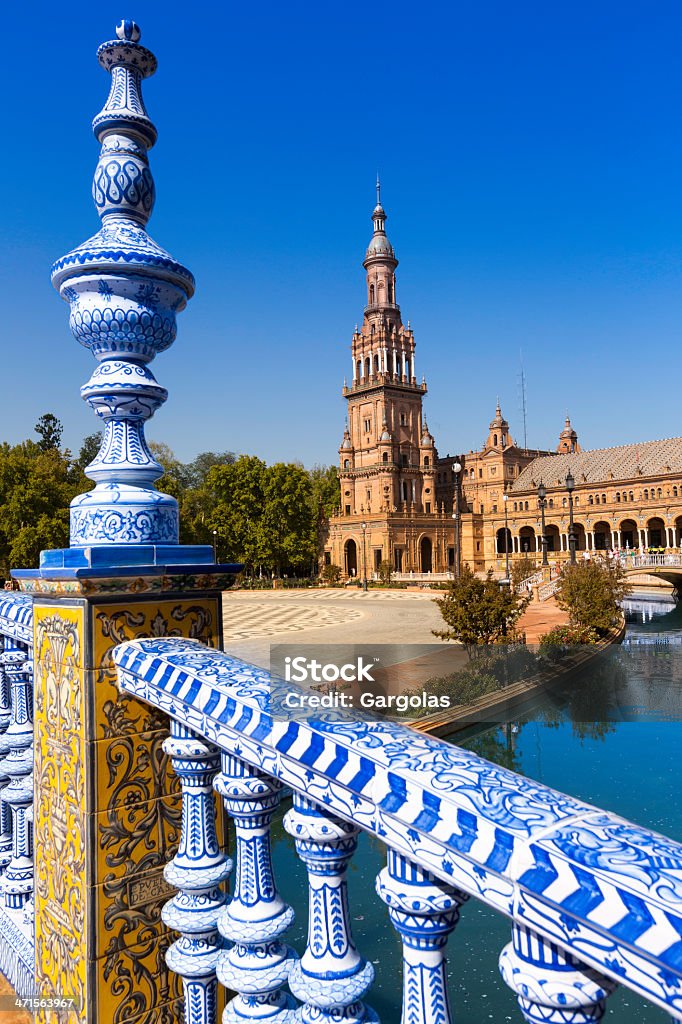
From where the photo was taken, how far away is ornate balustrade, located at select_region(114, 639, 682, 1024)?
2.99 feet

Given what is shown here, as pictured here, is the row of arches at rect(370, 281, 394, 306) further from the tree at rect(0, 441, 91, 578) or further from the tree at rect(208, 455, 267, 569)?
the tree at rect(0, 441, 91, 578)

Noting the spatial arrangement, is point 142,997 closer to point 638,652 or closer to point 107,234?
point 107,234

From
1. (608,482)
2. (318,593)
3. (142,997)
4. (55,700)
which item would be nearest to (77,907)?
(142,997)

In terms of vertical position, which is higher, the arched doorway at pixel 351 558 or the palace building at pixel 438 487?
the palace building at pixel 438 487

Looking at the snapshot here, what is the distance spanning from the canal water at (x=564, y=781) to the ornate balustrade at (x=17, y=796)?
211cm

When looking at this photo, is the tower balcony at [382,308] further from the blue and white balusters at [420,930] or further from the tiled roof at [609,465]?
the blue and white balusters at [420,930]

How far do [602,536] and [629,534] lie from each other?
2.43 metres

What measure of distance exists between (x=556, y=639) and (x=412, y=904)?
18893 mm

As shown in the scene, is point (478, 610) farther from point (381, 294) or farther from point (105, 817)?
point (381, 294)

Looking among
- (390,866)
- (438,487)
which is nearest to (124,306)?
(390,866)

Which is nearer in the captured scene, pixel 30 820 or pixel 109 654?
pixel 109 654

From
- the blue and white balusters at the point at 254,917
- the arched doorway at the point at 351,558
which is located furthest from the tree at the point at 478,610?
the arched doorway at the point at 351,558

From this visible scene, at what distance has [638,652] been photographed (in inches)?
856

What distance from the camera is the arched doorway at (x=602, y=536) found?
61.5 meters
